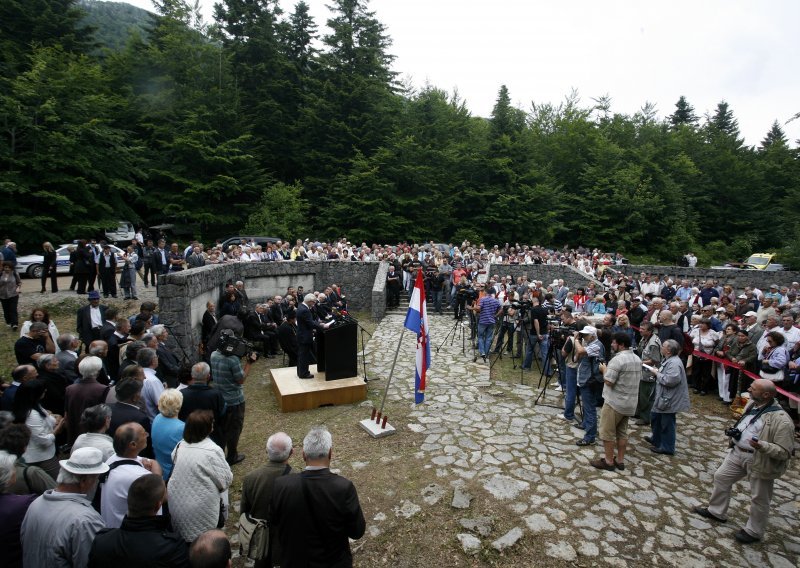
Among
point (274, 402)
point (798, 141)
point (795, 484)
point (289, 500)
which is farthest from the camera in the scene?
point (798, 141)

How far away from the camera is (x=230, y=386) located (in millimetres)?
5938

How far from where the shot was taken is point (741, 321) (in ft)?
37.0

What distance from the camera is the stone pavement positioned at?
466cm

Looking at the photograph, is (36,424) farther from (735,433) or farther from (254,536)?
(735,433)

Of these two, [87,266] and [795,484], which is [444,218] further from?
[795,484]

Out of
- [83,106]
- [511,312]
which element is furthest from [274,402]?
[83,106]

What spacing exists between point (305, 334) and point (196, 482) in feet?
16.9

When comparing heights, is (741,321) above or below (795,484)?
above

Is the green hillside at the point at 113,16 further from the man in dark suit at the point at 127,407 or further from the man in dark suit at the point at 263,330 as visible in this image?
the man in dark suit at the point at 127,407

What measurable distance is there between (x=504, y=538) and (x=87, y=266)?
44.9 ft

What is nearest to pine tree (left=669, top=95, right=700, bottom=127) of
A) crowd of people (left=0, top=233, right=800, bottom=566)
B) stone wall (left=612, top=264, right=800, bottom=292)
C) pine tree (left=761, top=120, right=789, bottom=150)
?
pine tree (left=761, top=120, right=789, bottom=150)

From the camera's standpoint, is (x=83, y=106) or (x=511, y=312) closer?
(x=511, y=312)

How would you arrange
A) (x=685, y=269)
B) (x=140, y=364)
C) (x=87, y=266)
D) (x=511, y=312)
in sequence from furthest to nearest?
(x=685, y=269) < (x=87, y=266) < (x=511, y=312) < (x=140, y=364)

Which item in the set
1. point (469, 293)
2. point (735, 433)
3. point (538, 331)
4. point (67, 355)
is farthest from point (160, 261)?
point (735, 433)
